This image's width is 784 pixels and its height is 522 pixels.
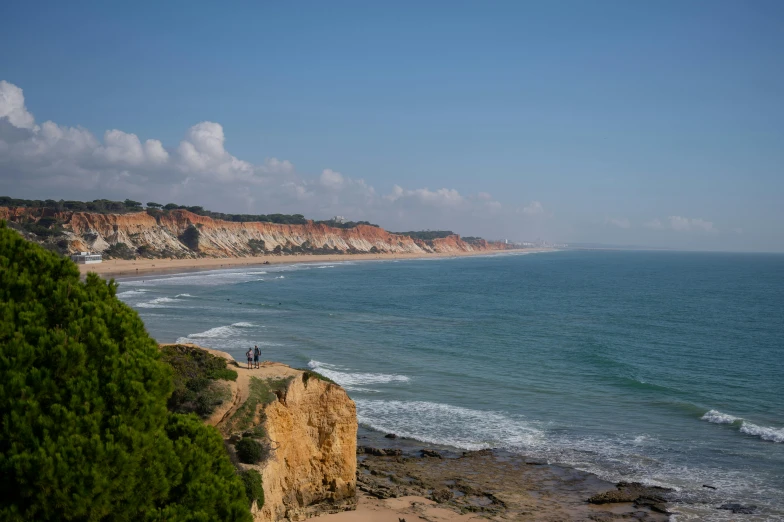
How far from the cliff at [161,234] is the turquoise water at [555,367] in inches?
1157

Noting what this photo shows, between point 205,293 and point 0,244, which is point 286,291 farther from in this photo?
point 0,244

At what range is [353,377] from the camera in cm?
3219

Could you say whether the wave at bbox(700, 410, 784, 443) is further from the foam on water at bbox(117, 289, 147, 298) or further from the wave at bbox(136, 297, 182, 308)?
the foam on water at bbox(117, 289, 147, 298)

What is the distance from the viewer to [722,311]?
62.2 meters

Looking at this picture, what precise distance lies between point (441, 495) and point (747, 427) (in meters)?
14.8

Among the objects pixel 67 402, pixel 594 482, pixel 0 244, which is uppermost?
pixel 0 244

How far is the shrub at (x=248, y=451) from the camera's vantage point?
46.3 ft

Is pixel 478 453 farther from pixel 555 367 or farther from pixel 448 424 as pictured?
pixel 555 367

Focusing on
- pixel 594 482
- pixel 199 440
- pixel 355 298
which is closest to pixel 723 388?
pixel 594 482

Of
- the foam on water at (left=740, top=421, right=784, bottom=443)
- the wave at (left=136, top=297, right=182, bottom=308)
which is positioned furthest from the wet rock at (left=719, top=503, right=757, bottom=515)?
the wave at (left=136, top=297, right=182, bottom=308)

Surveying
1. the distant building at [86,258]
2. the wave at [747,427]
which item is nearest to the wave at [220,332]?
the wave at [747,427]

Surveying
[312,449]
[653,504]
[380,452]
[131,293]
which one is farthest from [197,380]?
[131,293]

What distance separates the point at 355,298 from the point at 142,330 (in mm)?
58714

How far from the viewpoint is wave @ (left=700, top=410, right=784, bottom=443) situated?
24234mm
